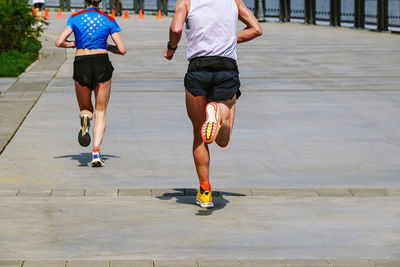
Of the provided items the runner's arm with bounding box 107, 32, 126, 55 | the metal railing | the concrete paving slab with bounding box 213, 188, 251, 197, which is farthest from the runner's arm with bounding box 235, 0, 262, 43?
the metal railing

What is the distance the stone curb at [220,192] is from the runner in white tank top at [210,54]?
0.62m

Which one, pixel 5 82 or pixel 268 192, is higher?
pixel 268 192

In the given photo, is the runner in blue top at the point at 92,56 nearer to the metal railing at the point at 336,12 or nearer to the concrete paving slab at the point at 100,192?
the concrete paving slab at the point at 100,192

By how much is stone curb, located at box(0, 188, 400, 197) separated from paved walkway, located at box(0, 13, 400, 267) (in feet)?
0.05

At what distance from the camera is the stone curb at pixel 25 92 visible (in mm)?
11125

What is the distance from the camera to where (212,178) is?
27.3 ft

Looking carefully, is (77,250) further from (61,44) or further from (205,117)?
(61,44)

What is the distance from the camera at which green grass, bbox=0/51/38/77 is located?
55.3 ft

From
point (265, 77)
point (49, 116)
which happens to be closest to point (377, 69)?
point (265, 77)

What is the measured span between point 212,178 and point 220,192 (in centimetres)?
63

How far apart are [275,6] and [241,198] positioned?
33.5 meters

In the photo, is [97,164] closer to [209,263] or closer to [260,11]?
[209,263]

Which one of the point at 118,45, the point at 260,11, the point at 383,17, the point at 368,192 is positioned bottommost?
the point at 260,11

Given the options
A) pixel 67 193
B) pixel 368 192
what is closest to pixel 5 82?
pixel 67 193
